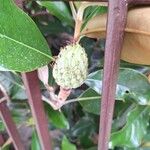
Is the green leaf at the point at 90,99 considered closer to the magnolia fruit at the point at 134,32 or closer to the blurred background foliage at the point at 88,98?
the blurred background foliage at the point at 88,98

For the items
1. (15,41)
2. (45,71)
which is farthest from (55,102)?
(15,41)

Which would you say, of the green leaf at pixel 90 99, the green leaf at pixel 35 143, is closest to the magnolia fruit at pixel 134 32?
the green leaf at pixel 90 99

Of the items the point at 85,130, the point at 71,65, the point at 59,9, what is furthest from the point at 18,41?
the point at 85,130

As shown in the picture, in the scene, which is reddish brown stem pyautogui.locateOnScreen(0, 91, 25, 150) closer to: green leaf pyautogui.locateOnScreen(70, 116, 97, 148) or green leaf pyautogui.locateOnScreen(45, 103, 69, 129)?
green leaf pyautogui.locateOnScreen(45, 103, 69, 129)

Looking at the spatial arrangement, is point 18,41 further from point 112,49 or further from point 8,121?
point 8,121

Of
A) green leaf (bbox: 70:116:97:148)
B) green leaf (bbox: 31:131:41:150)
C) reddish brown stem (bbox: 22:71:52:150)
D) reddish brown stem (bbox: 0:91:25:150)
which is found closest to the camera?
reddish brown stem (bbox: 22:71:52:150)

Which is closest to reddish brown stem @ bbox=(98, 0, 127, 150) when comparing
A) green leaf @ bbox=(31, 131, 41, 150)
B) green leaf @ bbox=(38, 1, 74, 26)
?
green leaf @ bbox=(38, 1, 74, 26)
